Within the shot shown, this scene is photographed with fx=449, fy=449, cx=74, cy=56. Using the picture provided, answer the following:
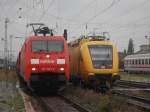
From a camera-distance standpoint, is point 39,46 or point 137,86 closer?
point 39,46

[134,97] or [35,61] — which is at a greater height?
[35,61]

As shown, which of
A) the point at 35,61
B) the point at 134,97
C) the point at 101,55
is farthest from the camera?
the point at 101,55

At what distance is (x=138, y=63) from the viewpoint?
63.0 metres

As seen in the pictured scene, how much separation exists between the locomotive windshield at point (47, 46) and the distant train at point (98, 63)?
1762 millimetres

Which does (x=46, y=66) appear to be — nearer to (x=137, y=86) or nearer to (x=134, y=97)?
(x=134, y=97)

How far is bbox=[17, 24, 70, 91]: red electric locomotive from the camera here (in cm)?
2355

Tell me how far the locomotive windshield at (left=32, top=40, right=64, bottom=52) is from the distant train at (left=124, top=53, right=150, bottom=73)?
34410 millimetres

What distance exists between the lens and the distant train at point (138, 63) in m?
58.5

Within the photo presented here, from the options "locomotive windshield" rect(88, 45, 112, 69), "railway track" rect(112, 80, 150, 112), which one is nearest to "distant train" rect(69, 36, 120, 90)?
"locomotive windshield" rect(88, 45, 112, 69)

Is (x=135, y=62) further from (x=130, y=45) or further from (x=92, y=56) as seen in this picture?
(x=130, y=45)

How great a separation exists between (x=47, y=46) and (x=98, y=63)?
9.91 feet

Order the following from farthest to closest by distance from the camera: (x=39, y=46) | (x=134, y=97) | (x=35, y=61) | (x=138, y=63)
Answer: (x=138, y=63) → (x=39, y=46) → (x=35, y=61) → (x=134, y=97)

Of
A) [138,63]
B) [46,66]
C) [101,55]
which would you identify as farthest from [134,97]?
[138,63]

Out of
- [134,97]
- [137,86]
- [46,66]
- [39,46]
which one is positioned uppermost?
[39,46]
